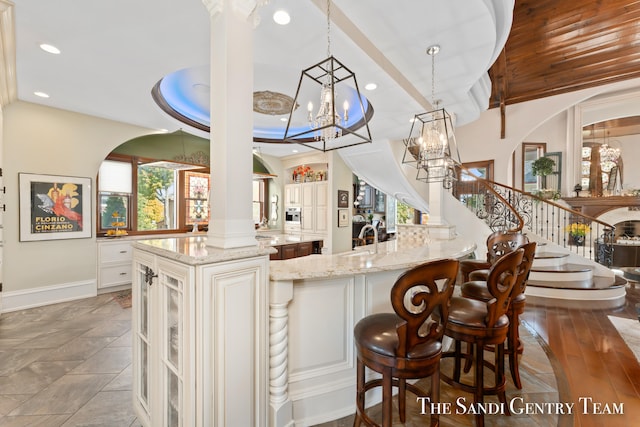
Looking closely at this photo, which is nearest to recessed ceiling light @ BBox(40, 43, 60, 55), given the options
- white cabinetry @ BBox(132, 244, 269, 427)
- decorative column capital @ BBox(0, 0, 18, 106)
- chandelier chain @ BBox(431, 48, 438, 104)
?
decorative column capital @ BBox(0, 0, 18, 106)

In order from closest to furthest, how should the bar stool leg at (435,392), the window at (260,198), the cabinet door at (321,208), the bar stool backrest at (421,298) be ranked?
the bar stool backrest at (421,298), the bar stool leg at (435,392), the cabinet door at (321,208), the window at (260,198)

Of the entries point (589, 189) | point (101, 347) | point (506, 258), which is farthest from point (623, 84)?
point (101, 347)

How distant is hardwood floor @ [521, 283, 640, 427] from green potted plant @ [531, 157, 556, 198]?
430cm

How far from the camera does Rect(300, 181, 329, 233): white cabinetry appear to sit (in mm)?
6660

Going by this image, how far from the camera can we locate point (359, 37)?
2.36m

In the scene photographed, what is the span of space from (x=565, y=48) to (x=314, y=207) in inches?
217

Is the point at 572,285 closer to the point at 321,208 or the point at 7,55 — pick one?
the point at 321,208

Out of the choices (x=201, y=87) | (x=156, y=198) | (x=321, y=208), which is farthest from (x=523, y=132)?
(x=156, y=198)

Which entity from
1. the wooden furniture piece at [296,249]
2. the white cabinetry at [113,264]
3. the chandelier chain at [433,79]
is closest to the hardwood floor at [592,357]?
the chandelier chain at [433,79]

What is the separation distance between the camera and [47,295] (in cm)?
395

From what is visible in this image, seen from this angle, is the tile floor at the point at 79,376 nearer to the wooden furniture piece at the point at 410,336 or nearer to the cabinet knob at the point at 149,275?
the wooden furniture piece at the point at 410,336

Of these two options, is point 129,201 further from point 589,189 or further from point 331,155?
point 589,189

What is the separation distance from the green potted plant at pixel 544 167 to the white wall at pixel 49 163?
940 cm

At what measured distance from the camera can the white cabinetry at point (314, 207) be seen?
6660 millimetres
